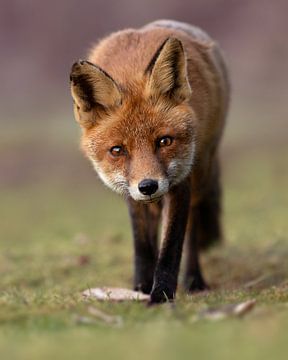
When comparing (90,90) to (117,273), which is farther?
(117,273)

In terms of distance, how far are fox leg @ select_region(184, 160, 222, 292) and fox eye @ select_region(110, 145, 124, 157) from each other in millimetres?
2310

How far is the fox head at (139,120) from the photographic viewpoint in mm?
6809

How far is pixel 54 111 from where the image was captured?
3412 cm

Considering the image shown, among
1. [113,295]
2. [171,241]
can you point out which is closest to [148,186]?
[171,241]

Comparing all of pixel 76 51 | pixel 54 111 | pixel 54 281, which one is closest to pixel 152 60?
pixel 54 281

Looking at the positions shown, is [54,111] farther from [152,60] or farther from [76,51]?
[152,60]

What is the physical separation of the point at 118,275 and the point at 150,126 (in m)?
3.97

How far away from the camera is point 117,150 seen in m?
6.96

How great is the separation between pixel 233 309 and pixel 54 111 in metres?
29.2

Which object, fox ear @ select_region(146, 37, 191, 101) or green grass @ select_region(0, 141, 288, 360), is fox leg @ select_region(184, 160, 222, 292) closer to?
green grass @ select_region(0, 141, 288, 360)

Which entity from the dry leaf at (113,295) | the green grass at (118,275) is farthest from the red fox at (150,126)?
the green grass at (118,275)

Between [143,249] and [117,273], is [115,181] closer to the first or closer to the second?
[143,249]

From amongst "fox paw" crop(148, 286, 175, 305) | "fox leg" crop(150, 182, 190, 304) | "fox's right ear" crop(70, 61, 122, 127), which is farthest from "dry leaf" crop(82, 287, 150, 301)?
"fox's right ear" crop(70, 61, 122, 127)

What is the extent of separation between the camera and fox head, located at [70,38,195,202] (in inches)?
268
